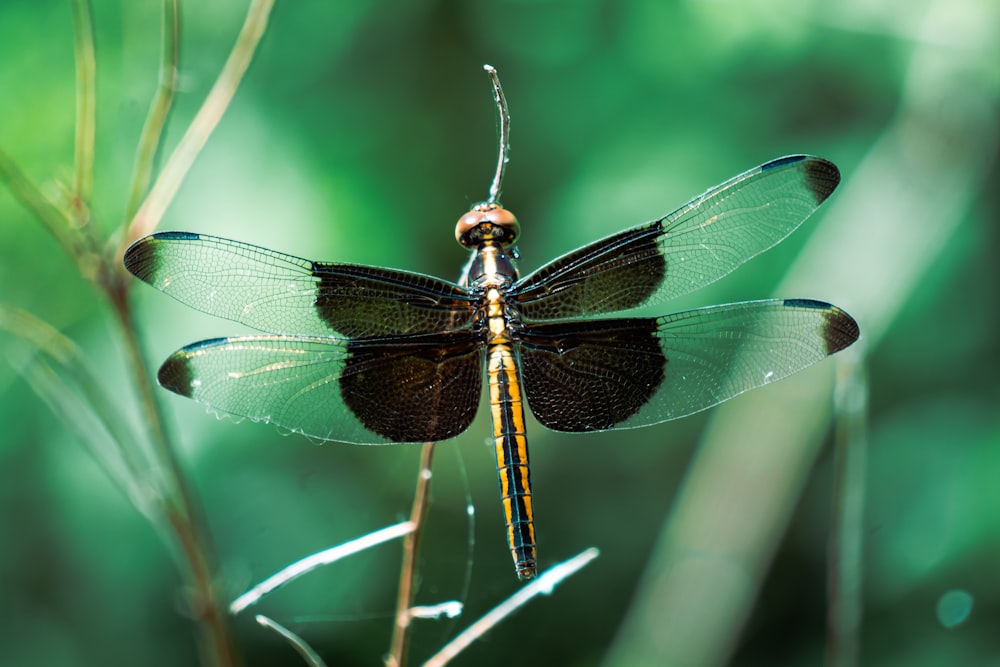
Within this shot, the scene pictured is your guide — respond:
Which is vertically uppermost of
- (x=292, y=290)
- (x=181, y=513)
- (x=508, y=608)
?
(x=292, y=290)

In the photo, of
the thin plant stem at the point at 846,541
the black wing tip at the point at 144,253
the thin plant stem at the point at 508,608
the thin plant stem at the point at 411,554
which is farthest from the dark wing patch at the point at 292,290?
the thin plant stem at the point at 846,541

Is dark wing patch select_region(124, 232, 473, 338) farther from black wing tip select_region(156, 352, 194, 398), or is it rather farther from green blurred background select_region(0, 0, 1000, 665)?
green blurred background select_region(0, 0, 1000, 665)

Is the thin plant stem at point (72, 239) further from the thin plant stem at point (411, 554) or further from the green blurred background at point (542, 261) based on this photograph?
the green blurred background at point (542, 261)

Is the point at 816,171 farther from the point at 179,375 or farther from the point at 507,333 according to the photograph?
the point at 179,375

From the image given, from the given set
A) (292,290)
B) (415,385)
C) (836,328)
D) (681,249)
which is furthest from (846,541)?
(292,290)

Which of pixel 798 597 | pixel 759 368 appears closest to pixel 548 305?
pixel 759 368

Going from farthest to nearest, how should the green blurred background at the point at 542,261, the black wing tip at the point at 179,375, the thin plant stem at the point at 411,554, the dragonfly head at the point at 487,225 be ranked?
the green blurred background at the point at 542,261, the dragonfly head at the point at 487,225, the black wing tip at the point at 179,375, the thin plant stem at the point at 411,554

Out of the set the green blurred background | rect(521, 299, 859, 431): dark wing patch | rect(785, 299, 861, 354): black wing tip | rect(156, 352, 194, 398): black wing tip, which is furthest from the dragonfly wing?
the green blurred background
